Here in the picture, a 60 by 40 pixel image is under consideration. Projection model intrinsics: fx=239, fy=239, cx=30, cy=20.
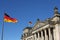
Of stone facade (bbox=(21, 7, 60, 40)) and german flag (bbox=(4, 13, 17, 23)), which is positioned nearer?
german flag (bbox=(4, 13, 17, 23))

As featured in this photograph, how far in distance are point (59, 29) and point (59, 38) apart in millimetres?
3208

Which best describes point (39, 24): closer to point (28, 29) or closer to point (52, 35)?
point (52, 35)

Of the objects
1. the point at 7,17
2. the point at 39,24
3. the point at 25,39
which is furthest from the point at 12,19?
the point at 25,39

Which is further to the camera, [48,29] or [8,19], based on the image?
[48,29]

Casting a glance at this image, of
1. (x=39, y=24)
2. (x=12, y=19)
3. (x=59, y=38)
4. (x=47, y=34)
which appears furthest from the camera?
(x=39, y=24)

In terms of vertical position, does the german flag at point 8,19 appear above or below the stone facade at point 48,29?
below

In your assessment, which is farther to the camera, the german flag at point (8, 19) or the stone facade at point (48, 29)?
the stone facade at point (48, 29)

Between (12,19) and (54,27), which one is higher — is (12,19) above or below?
below

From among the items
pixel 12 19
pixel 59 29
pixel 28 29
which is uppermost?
pixel 28 29

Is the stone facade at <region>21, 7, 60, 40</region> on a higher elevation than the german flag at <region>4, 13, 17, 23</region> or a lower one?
higher

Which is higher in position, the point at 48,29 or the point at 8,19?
the point at 48,29

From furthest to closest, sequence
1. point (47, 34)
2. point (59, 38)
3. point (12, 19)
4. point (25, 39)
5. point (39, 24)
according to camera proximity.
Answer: point (25, 39)
point (39, 24)
point (47, 34)
point (59, 38)
point (12, 19)

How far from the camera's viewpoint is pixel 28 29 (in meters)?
131

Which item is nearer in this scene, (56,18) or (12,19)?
(12,19)
